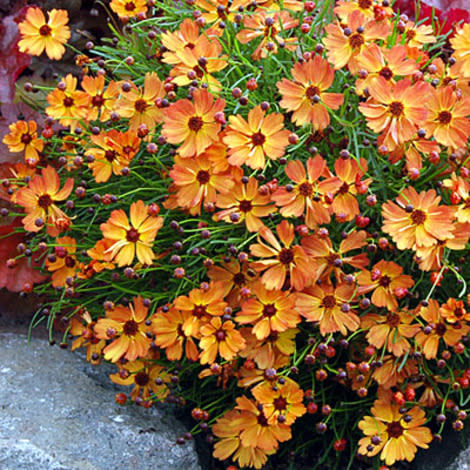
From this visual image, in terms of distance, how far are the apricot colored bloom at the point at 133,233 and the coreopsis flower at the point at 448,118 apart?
0.55 meters

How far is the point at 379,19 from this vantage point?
132 cm

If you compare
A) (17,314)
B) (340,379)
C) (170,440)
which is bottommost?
(17,314)

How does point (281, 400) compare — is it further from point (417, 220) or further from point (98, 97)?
point (98, 97)

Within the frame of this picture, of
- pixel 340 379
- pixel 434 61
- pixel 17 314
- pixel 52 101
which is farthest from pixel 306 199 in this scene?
pixel 17 314

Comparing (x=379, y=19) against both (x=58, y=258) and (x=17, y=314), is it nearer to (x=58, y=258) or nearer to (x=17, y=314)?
(x=58, y=258)

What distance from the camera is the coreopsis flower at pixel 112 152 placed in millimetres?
1332

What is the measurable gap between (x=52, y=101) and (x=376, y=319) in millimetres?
866

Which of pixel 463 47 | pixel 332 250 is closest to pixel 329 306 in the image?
pixel 332 250

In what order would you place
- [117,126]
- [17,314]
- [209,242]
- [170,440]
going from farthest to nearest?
[17,314] → [117,126] → [170,440] → [209,242]

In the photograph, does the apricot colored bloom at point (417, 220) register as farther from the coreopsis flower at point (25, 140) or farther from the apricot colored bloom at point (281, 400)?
the coreopsis flower at point (25, 140)

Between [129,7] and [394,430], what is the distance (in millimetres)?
Result: 1127

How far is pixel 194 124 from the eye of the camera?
48.9 inches

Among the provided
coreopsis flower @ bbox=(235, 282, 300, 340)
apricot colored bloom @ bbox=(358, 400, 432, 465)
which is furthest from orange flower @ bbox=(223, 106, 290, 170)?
apricot colored bloom @ bbox=(358, 400, 432, 465)

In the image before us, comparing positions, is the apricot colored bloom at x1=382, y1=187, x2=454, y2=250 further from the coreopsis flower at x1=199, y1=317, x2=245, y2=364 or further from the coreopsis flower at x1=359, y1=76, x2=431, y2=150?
the coreopsis flower at x1=199, y1=317, x2=245, y2=364
